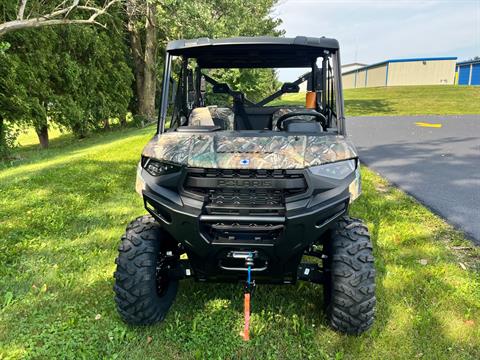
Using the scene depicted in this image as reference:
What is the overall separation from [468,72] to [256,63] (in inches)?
2083

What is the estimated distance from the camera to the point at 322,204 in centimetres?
217

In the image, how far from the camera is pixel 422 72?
149 feet

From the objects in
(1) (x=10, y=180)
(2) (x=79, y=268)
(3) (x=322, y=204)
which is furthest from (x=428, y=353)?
(1) (x=10, y=180)

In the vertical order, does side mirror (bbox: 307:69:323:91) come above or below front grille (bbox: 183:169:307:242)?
above

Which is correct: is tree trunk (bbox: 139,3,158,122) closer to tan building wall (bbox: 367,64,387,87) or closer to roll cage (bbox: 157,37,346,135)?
roll cage (bbox: 157,37,346,135)

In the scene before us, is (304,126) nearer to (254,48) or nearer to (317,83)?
(254,48)

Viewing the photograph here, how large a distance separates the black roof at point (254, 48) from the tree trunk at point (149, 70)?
46.0 ft

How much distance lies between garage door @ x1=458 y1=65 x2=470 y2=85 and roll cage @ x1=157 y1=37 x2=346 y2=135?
5239 centimetres

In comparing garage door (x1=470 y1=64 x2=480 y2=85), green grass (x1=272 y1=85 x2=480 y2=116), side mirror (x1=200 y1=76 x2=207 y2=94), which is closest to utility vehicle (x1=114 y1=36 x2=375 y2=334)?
side mirror (x1=200 y1=76 x2=207 y2=94)

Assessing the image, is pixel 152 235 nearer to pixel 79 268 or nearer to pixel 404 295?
pixel 79 268

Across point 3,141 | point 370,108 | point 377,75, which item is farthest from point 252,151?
point 377,75

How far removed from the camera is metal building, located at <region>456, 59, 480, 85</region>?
4619cm

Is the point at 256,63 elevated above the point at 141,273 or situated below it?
above

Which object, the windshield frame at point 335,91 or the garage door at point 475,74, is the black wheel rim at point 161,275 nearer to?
the windshield frame at point 335,91
